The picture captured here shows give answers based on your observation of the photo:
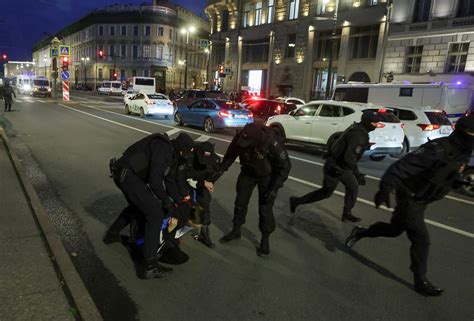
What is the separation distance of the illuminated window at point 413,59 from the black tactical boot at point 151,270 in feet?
87.0

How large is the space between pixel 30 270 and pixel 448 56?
86.9 ft

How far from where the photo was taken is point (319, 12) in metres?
34.8

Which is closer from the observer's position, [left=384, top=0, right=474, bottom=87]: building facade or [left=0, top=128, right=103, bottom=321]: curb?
[left=0, top=128, right=103, bottom=321]: curb

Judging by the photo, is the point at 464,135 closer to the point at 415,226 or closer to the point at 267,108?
the point at 415,226

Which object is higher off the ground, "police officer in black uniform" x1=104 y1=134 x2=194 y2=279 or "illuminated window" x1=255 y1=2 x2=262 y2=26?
"illuminated window" x1=255 y1=2 x2=262 y2=26

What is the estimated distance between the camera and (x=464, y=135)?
136 inches

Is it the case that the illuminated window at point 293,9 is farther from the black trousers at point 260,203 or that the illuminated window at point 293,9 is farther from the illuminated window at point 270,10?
the black trousers at point 260,203

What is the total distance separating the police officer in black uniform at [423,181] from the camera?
11.3 feet

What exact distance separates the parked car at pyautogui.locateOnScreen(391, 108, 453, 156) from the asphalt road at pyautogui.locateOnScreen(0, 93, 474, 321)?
487cm

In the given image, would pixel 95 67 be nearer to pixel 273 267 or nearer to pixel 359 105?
pixel 359 105

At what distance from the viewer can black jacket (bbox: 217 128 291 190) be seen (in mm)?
4219

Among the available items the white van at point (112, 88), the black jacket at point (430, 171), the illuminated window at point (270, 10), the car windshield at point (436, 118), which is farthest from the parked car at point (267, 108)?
the white van at point (112, 88)

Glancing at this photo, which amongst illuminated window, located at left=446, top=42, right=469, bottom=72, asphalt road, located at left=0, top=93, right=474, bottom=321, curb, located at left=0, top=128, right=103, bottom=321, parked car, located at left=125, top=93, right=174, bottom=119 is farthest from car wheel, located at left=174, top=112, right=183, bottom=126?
illuminated window, located at left=446, top=42, right=469, bottom=72

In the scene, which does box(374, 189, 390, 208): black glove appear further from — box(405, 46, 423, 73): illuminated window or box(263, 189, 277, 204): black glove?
box(405, 46, 423, 73): illuminated window
